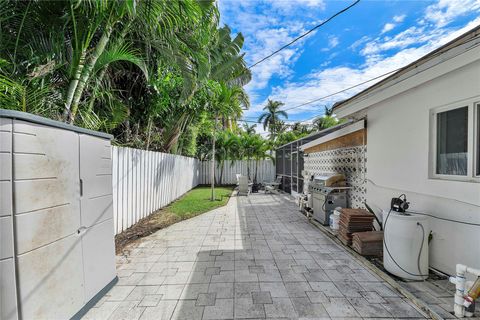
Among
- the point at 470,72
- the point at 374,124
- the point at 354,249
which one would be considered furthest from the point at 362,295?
the point at 374,124

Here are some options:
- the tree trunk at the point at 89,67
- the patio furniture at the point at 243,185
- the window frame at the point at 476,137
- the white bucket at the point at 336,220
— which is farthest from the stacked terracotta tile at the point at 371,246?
the patio furniture at the point at 243,185

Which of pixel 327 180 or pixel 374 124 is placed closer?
pixel 374 124

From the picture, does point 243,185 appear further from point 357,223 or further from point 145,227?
point 357,223

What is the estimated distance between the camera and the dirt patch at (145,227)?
14.4ft

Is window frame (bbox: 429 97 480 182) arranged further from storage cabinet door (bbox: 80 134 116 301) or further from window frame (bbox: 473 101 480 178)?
storage cabinet door (bbox: 80 134 116 301)

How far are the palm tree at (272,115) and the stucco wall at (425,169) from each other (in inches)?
963

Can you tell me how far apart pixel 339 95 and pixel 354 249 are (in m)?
7.35

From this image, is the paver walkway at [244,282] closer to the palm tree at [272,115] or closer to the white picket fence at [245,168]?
the white picket fence at [245,168]

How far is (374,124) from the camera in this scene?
4.61 m

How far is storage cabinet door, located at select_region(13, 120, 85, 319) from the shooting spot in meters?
1.68

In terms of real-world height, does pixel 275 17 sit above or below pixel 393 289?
above

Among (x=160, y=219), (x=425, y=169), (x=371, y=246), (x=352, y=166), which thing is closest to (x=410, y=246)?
(x=371, y=246)

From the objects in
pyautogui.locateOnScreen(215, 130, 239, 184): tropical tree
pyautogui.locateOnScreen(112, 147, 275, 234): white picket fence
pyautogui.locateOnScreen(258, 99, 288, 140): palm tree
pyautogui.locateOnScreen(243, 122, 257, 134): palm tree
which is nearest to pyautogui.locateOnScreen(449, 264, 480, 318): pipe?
pyautogui.locateOnScreen(112, 147, 275, 234): white picket fence

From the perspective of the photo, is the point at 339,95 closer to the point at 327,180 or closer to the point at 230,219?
the point at 327,180
